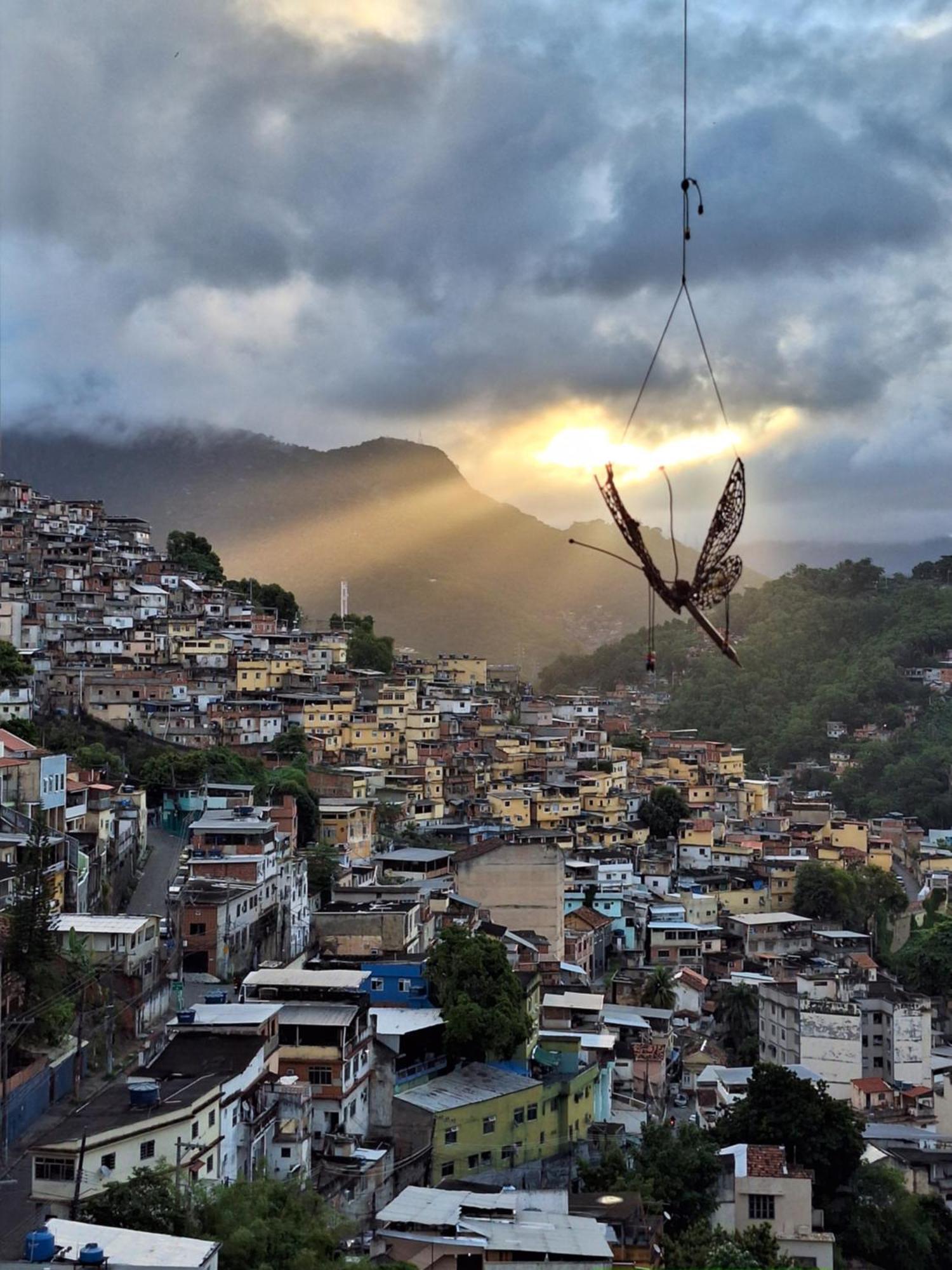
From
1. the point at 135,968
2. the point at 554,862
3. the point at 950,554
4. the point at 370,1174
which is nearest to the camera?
the point at 370,1174

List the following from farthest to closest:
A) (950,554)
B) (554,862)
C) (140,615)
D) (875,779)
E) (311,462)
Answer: (311,462)
(950,554)
(875,779)
(140,615)
(554,862)

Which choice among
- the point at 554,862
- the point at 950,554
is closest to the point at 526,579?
the point at 950,554

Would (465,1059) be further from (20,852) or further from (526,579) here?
(526,579)

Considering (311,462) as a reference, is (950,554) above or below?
below

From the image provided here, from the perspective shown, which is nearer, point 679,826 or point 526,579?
point 679,826

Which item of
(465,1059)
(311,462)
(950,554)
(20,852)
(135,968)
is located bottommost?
(465,1059)

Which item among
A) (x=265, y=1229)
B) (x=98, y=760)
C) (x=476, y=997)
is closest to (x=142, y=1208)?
(x=265, y=1229)
